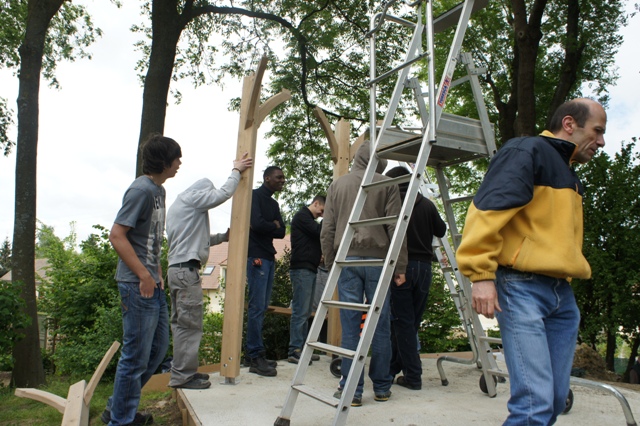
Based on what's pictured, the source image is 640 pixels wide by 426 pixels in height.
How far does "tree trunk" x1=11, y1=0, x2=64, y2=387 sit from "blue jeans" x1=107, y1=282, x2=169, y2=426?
229 inches

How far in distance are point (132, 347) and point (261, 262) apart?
1850 mm

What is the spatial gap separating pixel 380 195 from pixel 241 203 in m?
1.34

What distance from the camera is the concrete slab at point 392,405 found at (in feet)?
11.1

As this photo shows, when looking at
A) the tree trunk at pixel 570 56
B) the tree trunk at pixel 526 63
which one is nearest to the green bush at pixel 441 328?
the tree trunk at pixel 526 63

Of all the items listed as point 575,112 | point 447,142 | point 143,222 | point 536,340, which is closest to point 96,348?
point 143,222

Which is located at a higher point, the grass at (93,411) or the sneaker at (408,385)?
the sneaker at (408,385)

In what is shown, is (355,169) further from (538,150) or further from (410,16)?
(410,16)

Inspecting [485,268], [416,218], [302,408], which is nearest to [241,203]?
[416,218]

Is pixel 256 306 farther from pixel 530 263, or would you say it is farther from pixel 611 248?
pixel 611 248

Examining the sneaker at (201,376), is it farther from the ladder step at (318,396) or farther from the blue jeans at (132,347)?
the ladder step at (318,396)

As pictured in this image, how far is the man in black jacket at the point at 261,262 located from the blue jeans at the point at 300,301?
17.2 inches

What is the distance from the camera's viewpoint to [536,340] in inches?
82.1

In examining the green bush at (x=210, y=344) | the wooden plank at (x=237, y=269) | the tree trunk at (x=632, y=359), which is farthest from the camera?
the tree trunk at (x=632, y=359)

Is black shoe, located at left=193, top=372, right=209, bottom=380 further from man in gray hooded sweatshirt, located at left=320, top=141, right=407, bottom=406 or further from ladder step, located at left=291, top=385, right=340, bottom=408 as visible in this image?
ladder step, located at left=291, top=385, right=340, bottom=408
